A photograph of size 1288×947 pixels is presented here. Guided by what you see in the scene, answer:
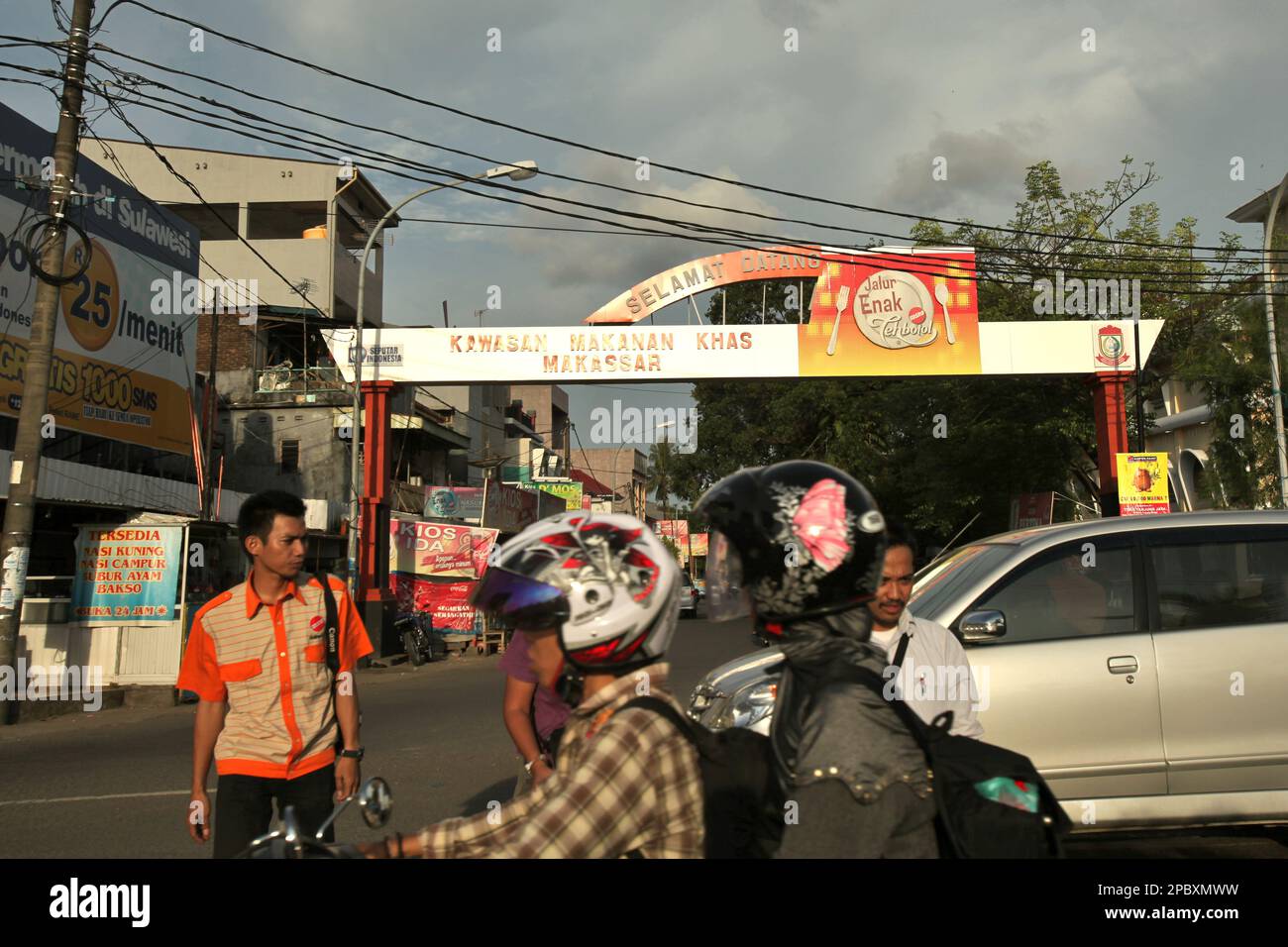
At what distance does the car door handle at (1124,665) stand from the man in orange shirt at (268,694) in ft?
11.6

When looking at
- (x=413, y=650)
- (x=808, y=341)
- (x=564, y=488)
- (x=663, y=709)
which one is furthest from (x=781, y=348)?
(x=564, y=488)

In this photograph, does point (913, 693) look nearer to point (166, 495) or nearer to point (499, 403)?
point (166, 495)

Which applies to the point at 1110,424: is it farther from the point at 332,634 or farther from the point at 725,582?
the point at 725,582

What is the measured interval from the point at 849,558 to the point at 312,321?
32227 mm

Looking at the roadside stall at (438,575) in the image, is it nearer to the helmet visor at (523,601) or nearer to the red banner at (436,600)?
the red banner at (436,600)

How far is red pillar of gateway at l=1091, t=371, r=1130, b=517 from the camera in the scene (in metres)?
19.1

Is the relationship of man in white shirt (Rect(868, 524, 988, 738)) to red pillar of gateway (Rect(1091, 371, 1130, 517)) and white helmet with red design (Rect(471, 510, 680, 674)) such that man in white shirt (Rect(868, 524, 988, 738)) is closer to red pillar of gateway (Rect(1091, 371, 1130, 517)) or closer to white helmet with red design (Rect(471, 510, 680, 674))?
white helmet with red design (Rect(471, 510, 680, 674))

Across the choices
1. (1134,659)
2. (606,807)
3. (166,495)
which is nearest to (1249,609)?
(1134,659)

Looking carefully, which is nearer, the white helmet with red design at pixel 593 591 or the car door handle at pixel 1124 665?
the white helmet with red design at pixel 593 591

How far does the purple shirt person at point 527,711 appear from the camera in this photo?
12.5ft

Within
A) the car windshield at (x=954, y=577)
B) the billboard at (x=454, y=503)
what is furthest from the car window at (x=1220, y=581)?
the billboard at (x=454, y=503)

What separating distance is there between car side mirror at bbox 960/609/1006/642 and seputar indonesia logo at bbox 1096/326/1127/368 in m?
15.9

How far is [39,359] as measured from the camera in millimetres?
11805

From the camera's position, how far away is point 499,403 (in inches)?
1984
